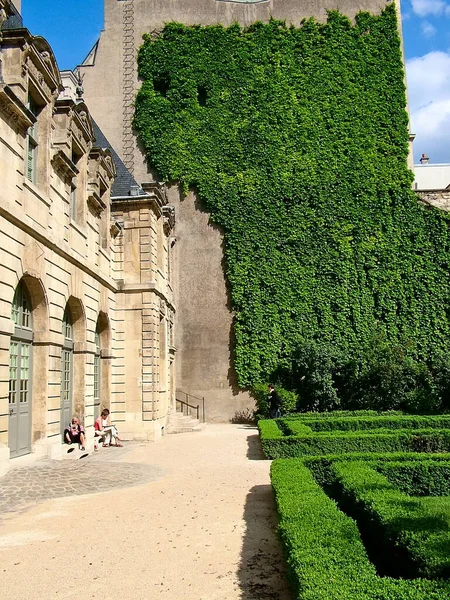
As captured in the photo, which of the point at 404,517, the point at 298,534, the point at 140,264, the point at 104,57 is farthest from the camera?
the point at 104,57

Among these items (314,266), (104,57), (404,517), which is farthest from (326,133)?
(404,517)

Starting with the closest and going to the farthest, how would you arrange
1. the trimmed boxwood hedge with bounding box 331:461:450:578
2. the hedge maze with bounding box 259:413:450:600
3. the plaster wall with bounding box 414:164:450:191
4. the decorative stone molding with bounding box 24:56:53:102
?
the hedge maze with bounding box 259:413:450:600, the trimmed boxwood hedge with bounding box 331:461:450:578, the decorative stone molding with bounding box 24:56:53:102, the plaster wall with bounding box 414:164:450:191

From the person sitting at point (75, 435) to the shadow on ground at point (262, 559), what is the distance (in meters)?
6.66

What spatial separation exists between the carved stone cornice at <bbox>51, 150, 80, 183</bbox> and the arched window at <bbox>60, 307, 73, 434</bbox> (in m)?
3.31

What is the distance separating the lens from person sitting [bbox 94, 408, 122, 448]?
15.9 metres

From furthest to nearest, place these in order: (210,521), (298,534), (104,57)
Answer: (104,57)
(210,521)
(298,534)

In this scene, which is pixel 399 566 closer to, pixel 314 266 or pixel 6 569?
pixel 6 569

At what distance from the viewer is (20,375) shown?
11383 mm

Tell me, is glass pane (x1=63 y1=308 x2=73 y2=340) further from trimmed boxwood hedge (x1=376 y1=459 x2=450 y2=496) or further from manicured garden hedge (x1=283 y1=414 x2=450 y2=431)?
trimmed boxwood hedge (x1=376 y1=459 x2=450 y2=496)

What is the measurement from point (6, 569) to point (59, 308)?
26.4 feet

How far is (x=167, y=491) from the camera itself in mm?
9234

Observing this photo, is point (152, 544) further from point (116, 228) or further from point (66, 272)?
point (116, 228)

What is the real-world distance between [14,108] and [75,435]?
7418 mm

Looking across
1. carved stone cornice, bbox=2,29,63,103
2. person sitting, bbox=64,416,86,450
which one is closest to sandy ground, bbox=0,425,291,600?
person sitting, bbox=64,416,86,450
